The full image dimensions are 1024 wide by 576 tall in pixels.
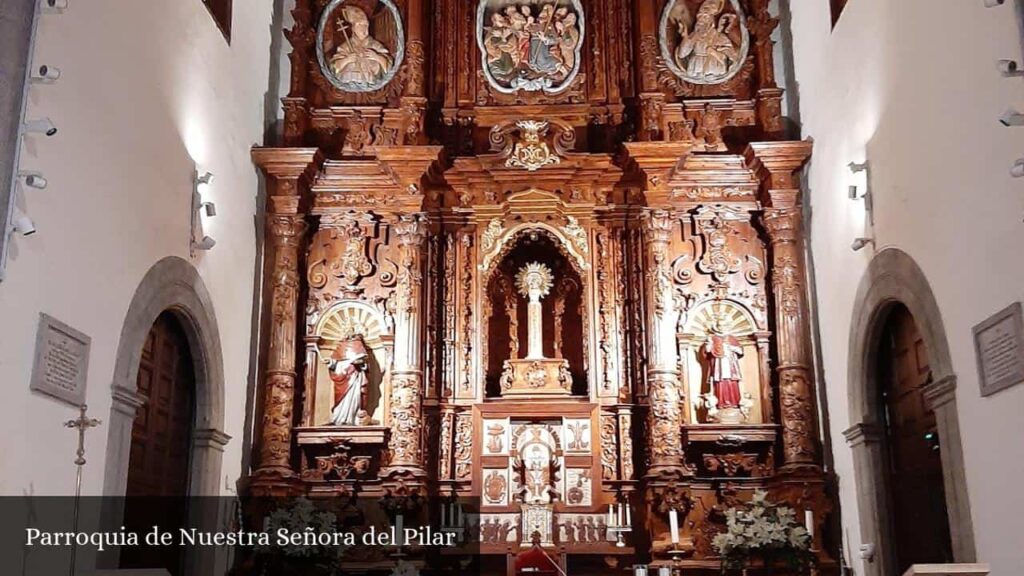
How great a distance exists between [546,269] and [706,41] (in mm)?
3270

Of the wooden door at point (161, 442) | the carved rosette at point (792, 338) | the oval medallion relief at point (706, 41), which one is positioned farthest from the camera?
the oval medallion relief at point (706, 41)

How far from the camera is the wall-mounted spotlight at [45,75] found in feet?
23.6

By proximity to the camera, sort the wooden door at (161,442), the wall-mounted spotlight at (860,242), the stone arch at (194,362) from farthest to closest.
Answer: the wall-mounted spotlight at (860,242)
the wooden door at (161,442)
the stone arch at (194,362)

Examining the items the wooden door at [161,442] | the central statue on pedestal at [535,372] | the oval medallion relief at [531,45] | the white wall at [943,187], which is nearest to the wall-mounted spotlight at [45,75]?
the wooden door at [161,442]

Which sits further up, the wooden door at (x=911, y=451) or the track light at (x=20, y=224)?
the track light at (x=20, y=224)

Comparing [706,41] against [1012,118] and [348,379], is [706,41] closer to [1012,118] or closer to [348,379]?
[348,379]

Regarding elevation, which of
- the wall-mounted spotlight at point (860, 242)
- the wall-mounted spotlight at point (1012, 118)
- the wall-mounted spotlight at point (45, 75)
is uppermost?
the wall-mounted spotlight at point (45, 75)

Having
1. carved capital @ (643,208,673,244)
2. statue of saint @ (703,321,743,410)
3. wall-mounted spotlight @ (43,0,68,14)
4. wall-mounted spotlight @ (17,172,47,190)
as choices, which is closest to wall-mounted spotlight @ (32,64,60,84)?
wall-mounted spotlight @ (43,0,68,14)

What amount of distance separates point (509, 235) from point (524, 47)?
7.76 feet

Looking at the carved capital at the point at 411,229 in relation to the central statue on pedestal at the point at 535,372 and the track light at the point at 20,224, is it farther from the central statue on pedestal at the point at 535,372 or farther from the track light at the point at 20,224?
the track light at the point at 20,224

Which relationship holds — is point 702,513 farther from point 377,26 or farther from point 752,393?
point 377,26

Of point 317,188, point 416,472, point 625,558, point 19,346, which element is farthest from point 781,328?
point 19,346

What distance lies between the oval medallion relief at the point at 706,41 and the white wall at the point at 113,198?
4895mm

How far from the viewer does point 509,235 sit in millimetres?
12289
